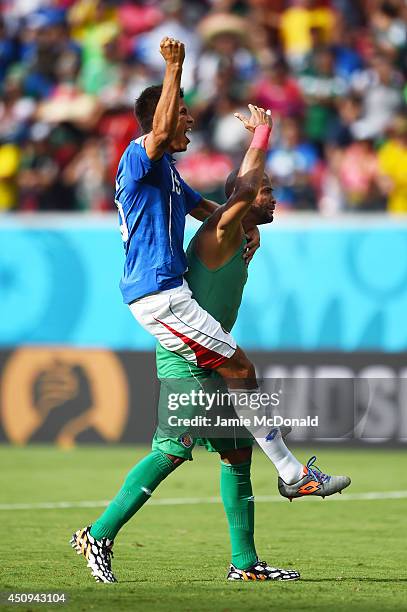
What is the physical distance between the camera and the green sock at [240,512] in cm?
682

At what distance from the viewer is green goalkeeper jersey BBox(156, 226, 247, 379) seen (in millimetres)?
6730

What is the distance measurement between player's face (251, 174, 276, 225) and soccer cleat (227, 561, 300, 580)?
6.07 ft


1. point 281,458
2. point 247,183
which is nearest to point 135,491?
point 281,458

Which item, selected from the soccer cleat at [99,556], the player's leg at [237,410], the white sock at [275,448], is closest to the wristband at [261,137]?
the player's leg at [237,410]

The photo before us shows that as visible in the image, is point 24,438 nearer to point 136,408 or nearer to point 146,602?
point 136,408

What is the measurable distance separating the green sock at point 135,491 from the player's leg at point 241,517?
0.32m

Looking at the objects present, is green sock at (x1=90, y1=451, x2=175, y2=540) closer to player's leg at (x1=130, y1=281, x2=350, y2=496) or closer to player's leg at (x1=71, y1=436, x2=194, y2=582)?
player's leg at (x1=71, y1=436, x2=194, y2=582)

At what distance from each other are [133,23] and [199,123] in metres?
3.10

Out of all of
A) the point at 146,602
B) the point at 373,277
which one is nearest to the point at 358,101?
the point at 373,277

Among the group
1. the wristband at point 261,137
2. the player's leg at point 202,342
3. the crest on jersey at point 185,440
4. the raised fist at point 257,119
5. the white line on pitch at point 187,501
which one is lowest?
the white line on pitch at point 187,501

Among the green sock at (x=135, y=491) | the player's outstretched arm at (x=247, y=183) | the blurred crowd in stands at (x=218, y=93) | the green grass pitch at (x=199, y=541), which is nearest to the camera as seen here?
the green grass pitch at (x=199, y=541)

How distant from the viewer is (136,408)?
1418 centimetres

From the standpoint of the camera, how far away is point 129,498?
21.7ft

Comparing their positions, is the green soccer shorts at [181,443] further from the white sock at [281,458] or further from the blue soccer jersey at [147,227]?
the blue soccer jersey at [147,227]
